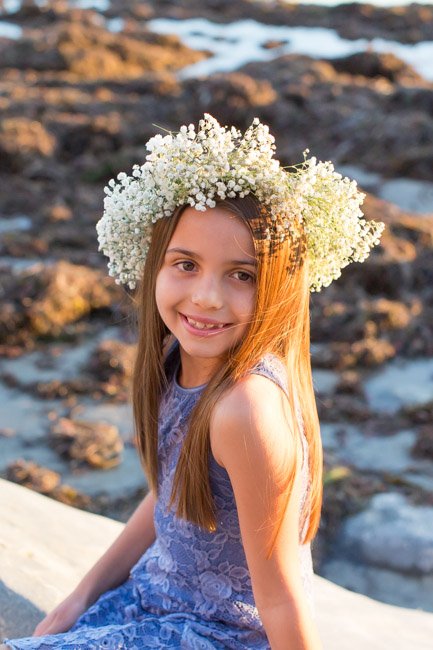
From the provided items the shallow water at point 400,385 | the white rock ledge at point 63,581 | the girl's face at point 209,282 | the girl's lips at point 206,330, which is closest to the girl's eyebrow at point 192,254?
the girl's face at point 209,282

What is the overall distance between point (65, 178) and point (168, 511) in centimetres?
1159

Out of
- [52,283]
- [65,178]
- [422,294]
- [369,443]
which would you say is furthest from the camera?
[65,178]

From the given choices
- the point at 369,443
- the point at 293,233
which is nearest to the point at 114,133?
the point at 369,443

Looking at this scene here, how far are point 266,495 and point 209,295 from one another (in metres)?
0.46

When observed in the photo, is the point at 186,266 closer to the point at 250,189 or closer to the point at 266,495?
the point at 250,189

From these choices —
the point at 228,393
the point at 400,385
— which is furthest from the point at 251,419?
the point at 400,385

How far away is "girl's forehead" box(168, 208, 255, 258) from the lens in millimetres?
1492

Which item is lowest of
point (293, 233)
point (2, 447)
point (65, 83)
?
point (2, 447)

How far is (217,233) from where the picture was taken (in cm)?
151

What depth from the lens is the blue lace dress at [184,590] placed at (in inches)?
61.0

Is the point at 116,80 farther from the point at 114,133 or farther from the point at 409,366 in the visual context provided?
the point at 409,366

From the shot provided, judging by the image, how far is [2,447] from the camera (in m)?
4.70

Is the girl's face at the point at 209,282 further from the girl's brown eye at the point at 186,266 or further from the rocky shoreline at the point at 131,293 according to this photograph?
the rocky shoreline at the point at 131,293

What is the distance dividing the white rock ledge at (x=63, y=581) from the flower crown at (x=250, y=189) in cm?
121
